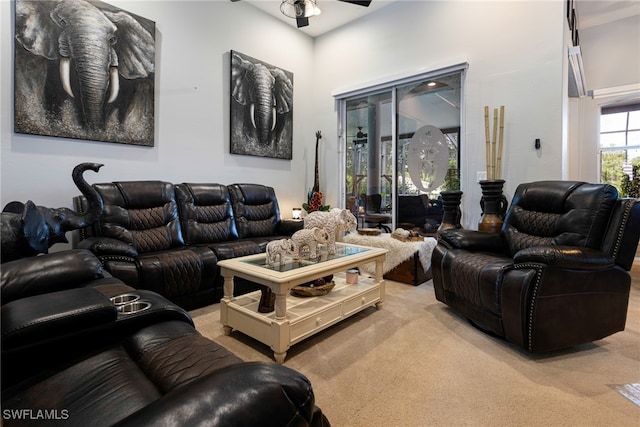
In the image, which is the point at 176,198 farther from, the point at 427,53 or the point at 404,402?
the point at 427,53

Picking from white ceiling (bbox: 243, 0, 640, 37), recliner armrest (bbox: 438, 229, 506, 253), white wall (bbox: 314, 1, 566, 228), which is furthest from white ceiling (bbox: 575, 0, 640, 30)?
recliner armrest (bbox: 438, 229, 506, 253)

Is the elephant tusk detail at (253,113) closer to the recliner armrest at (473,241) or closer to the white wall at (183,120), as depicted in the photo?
the white wall at (183,120)

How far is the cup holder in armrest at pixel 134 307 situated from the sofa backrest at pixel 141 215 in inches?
66.2

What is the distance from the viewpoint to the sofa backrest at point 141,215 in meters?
2.74

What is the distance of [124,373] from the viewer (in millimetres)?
949

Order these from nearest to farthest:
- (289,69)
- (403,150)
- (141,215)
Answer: (141,215) → (403,150) → (289,69)

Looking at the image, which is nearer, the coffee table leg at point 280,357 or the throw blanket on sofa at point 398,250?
the coffee table leg at point 280,357

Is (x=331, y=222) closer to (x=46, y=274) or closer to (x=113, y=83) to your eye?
(x=46, y=274)

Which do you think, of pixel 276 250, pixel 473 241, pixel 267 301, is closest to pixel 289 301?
pixel 267 301

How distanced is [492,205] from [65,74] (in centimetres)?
437

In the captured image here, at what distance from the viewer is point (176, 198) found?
10.9ft

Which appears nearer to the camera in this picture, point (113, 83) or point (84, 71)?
point (84, 71)

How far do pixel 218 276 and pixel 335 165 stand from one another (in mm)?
2936

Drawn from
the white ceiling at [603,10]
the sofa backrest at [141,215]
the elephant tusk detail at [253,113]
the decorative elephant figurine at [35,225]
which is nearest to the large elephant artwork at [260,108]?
the elephant tusk detail at [253,113]
